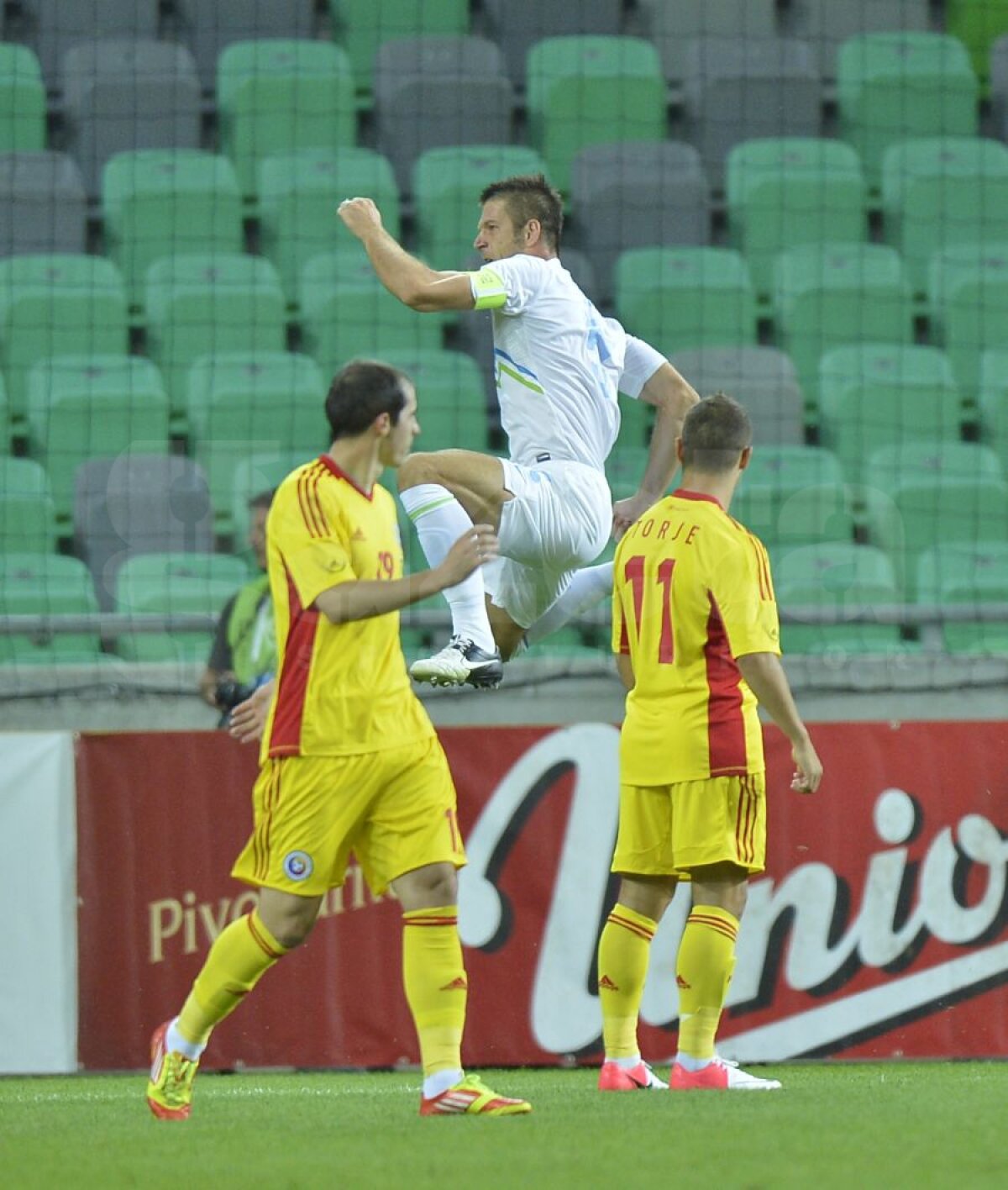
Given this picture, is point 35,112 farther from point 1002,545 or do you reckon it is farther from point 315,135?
point 1002,545

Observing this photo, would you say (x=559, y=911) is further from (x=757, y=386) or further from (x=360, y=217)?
(x=757, y=386)

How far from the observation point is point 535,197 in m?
6.16

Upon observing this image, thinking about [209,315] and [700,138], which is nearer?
[209,315]

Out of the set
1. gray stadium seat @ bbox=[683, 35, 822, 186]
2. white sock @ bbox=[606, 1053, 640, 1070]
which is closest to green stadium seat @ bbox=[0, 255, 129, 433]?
gray stadium seat @ bbox=[683, 35, 822, 186]

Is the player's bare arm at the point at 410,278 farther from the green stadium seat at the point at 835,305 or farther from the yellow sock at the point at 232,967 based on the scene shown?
the green stadium seat at the point at 835,305

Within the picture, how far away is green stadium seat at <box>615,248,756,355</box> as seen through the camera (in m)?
11.1

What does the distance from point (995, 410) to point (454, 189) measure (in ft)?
10.5

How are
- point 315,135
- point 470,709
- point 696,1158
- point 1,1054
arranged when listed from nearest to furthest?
point 696,1158 < point 1,1054 < point 470,709 < point 315,135

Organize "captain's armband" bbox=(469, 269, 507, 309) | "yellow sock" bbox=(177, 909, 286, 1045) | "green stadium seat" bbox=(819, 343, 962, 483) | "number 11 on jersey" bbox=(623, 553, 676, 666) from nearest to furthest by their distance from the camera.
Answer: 1. "yellow sock" bbox=(177, 909, 286, 1045)
2. "captain's armband" bbox=(469, 269, 507, 309)
3. "number 11 on jersey" bbox=(623, 553, 676, 666)
4. "green stadium seat" bbox=(819, 343, 962, 483)

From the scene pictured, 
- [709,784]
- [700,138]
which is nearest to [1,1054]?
[709,784]

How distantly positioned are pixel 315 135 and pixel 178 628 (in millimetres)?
4476

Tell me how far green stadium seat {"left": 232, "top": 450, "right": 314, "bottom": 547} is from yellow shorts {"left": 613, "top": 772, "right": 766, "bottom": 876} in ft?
13.7

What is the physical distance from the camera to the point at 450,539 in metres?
5.88

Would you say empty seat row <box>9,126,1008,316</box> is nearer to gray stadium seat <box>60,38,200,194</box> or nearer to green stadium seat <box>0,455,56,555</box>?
gray stadium seat <box>60,38,200,194</box>
